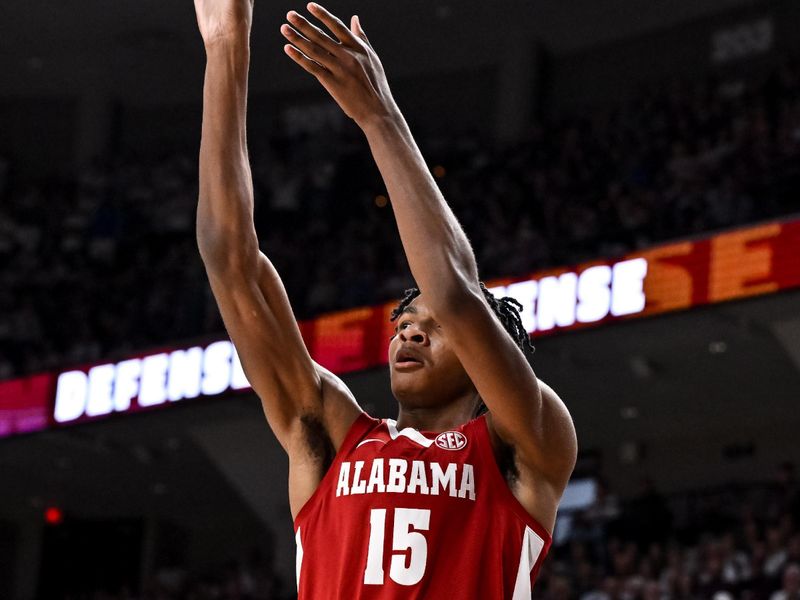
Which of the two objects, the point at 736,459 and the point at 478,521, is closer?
the point at 478,521

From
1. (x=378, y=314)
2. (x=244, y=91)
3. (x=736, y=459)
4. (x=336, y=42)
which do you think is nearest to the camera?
(x=336, y=42)

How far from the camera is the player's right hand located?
3.17m

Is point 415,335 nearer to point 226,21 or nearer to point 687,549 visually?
point 226,21

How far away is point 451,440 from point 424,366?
0.19 metres

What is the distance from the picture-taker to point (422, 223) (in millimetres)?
2803

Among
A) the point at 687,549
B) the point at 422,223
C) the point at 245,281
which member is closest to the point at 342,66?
the point at 422,223

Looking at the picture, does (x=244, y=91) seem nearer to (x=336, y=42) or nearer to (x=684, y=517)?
(x=336, y=42)

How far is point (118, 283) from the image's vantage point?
61.8ft

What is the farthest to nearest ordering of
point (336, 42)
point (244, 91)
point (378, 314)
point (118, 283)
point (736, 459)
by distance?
point (118, 283) < point (736, 459) < point (378, 314) < point (244, 91) < point (336, 42)

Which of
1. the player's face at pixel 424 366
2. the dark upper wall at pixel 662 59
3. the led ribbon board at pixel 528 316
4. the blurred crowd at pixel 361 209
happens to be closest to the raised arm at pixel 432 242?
the player's face at pixel 424 366

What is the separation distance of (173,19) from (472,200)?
6.31m

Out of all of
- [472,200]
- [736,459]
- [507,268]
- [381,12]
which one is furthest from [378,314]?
[381,12]

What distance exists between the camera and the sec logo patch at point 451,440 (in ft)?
10.2

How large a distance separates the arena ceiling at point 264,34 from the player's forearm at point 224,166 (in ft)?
54.2
